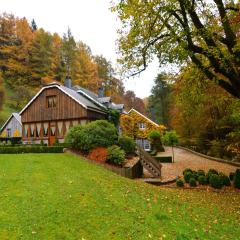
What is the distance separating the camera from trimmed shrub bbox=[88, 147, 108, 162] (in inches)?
898

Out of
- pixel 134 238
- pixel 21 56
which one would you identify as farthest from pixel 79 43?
pixel 134 238

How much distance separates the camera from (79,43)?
91500mm

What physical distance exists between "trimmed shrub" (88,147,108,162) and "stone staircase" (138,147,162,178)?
10.7 feet

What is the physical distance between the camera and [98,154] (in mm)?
23141

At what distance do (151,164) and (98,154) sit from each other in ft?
13.9

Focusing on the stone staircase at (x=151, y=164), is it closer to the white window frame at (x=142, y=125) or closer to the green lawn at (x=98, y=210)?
the green lawn at (x=98, y=210)

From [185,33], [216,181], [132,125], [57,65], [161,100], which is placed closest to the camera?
[185,33]

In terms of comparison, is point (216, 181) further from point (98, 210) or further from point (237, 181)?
point (98, 210)

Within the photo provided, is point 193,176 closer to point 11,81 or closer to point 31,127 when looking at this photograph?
point 31,127

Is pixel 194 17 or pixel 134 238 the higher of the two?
pixel 194 17

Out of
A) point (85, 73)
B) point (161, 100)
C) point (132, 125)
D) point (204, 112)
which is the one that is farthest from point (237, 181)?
point (85, 73)

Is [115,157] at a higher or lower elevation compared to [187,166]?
higher

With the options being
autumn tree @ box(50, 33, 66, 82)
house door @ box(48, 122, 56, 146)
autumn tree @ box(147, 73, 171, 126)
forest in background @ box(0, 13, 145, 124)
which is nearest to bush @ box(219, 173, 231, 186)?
house door @ box(48, 122, 56, 146)

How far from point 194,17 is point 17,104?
63721 mm
